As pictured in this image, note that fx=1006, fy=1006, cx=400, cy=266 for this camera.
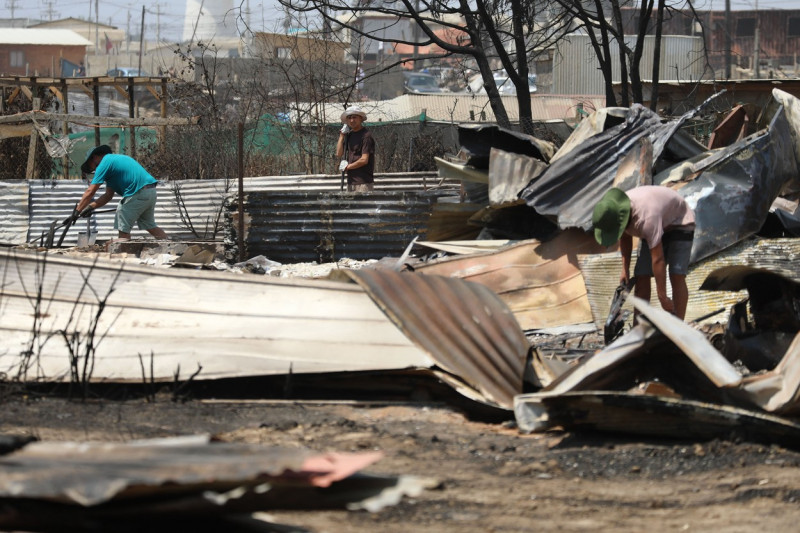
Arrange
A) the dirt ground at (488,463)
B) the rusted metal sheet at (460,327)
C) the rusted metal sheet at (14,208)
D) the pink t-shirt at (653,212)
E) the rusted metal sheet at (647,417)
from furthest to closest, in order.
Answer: the rusted metal sheet at (14,208) → the pink t-shirt at (653,212) → the rusted metal sheet at (460,327) → the rusted metal sheet at (647,417) → the dirt ground at (488,463)

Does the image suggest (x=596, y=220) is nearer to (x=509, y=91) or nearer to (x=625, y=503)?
(x=625, y=503)

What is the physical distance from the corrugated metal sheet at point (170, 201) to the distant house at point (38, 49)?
55772 mm

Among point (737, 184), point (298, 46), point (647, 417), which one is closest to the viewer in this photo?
point (647, 417)

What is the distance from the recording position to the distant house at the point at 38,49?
6588 cm

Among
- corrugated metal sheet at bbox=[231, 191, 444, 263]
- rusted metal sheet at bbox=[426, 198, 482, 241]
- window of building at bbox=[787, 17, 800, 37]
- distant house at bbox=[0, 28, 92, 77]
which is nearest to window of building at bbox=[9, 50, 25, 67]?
distant house at bbox=[0, 28, 92, 77]

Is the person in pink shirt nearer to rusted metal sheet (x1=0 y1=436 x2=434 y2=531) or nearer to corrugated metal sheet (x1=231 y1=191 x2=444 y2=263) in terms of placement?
rusted metal sheet (x1=0 y1=436 x2=434 y2=531)

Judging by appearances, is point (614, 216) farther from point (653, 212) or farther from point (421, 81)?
point (421, 81)

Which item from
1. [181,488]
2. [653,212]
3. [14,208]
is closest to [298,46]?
[14,208]

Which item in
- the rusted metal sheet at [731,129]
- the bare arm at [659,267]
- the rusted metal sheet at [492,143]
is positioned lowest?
the bare arm at [659,267]

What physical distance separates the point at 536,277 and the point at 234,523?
5.85 metres

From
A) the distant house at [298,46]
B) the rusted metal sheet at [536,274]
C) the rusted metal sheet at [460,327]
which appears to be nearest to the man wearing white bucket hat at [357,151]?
the rusted metal sheet at [536,274]

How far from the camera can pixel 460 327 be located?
5387 millimetres

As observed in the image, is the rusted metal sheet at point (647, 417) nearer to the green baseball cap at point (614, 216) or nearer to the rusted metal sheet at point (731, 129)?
the green baseball cap at point (614, 216)

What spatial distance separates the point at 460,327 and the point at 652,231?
5.79 feet
